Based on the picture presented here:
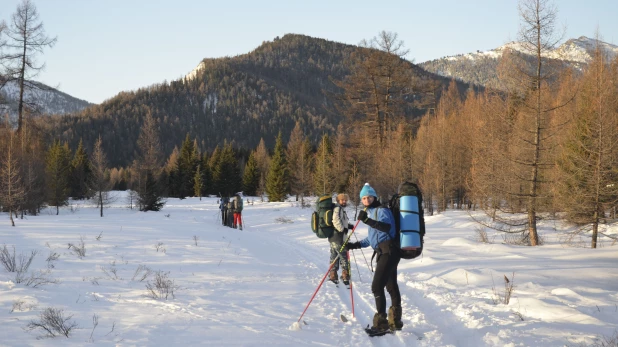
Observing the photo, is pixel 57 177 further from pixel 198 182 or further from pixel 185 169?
pixel 185 169

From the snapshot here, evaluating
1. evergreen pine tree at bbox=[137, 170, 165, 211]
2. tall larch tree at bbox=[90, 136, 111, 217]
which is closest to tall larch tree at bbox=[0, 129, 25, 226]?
tall larch tree at bbox=[90, 136, 111, 217]

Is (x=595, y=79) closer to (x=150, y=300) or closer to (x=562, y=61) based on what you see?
(x=562, y=61)

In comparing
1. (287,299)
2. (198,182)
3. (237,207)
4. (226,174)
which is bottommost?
(287,299)

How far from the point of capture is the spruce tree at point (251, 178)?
209ft

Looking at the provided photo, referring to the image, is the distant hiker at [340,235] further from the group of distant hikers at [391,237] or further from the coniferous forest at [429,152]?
the coniferous forest at [429,152]

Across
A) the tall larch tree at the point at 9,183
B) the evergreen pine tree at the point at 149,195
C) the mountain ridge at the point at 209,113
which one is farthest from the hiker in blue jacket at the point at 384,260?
the mountain ridge at the point at 209,113

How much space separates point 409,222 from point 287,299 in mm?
2959

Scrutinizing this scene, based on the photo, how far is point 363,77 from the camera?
92.5ft

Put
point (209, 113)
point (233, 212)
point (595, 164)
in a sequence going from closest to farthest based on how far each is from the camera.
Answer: point (595, 164) < point (233, 212) < point (209, 113)

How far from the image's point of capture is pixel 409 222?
4836 mm

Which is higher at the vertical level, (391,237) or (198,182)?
(198,182)

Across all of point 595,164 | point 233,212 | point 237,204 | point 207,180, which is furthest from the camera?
point 207,180

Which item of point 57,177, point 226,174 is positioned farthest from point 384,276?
point 226,174

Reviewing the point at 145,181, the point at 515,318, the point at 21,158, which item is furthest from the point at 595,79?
the point at 145,181
